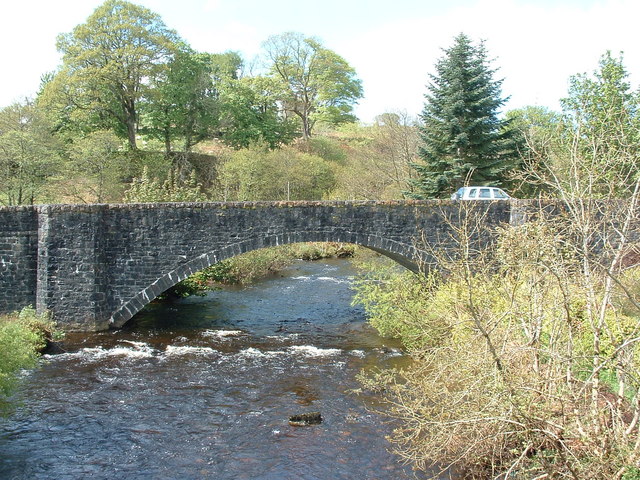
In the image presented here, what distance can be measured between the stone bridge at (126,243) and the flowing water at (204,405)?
1228 mm

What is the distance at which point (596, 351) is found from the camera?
6480 mm

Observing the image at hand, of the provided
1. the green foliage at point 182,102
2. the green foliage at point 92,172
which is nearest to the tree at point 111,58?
the green foliage at point 182,102

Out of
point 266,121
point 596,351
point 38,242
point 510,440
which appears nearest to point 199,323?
point 38,242

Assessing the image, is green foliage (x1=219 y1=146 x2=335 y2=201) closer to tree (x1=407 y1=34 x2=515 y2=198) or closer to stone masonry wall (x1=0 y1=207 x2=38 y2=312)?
tree (x1=407 y1=34 x2=515 y2=198)

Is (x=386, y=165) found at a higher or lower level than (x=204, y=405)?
higher

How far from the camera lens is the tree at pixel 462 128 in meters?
25.3

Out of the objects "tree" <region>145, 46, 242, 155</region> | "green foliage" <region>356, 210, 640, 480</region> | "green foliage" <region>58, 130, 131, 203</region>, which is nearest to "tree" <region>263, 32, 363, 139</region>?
"tree" <region>145, 46, 242, 155</region>

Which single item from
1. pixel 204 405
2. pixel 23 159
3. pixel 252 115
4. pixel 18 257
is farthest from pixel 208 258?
pixel 252 115

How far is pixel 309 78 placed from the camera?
43750 mm

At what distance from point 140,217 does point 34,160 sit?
40.1ft

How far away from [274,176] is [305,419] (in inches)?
911

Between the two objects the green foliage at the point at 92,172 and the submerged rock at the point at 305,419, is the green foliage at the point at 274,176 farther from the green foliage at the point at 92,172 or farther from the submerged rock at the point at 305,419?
the submerged rock at the point at 305,419

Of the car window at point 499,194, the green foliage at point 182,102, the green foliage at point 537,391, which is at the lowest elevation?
the green foliage at point 537,391

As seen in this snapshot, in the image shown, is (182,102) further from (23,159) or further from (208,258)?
(208,258)
